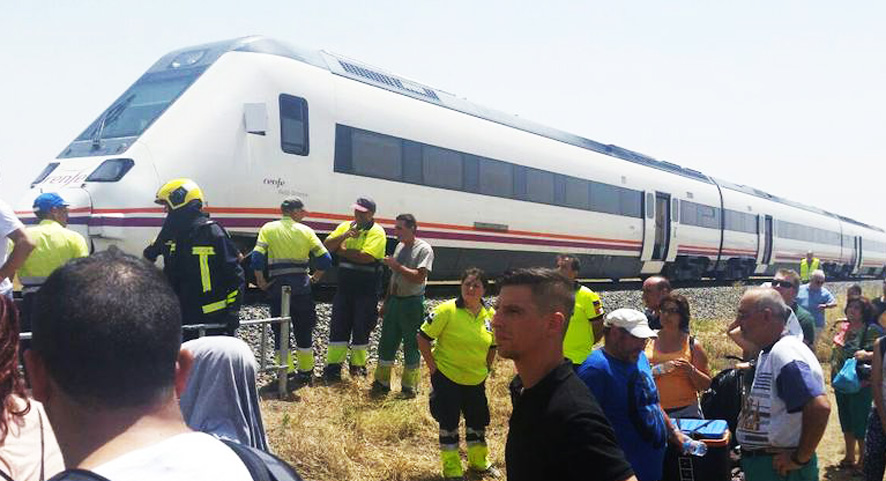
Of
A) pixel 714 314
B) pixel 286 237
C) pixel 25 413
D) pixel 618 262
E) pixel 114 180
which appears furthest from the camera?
pixel 618 262

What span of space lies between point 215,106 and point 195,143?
0.60m

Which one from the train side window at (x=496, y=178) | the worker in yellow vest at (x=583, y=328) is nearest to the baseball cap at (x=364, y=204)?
the worker in yellow vest at (x=583, y=328)

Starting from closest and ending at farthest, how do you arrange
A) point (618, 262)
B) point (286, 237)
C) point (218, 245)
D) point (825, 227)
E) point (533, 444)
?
point (533, 444) → point (218, 245) → point (286, 237) → point (618, 262) → point (825, 227)

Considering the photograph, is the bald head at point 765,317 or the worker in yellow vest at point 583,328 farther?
the worker in yellow vest at point 583,328

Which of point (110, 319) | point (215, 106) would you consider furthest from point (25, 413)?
point (215, 106)

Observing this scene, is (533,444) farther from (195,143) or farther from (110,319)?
(195,143)

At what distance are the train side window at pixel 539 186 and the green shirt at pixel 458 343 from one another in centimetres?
1002

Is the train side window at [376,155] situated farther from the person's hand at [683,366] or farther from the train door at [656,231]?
the train door at [656,231]

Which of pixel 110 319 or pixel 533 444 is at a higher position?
pixel 110 319

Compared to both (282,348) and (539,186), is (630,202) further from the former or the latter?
(282,348)

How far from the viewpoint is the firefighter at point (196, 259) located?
5582 mm

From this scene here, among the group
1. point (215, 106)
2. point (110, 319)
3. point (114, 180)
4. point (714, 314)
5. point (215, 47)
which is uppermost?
point (215, 47)

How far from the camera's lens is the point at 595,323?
6.17 metres

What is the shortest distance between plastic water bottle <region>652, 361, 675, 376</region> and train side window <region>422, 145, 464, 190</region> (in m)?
8.13
